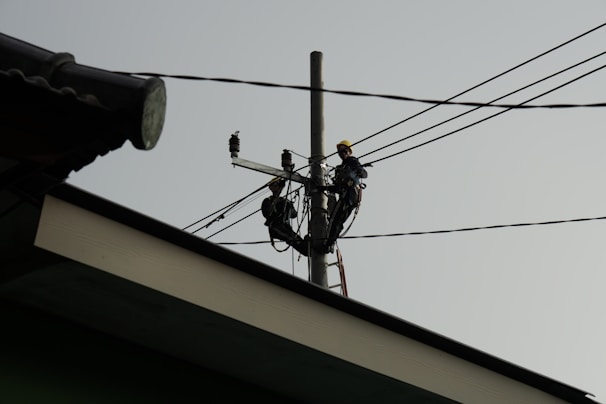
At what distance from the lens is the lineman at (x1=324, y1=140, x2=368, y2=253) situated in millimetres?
12167

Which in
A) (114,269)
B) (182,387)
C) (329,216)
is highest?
(329,216)

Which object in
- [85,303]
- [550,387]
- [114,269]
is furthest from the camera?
[550,387]

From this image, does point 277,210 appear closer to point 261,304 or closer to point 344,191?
point 344,191

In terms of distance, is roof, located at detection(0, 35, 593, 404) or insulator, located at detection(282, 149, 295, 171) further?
insulator, located at detection(282, 149, 295, 171)

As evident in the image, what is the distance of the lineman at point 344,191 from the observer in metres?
12.2

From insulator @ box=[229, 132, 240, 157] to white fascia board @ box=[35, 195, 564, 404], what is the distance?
24.6ft

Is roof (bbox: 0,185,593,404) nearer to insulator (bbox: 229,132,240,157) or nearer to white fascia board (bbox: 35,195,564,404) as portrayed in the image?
white fascia board (bbox: 35,195,564,404)

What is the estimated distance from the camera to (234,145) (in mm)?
13047

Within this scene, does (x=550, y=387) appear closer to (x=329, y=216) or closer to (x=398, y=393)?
(x=398, y=393)

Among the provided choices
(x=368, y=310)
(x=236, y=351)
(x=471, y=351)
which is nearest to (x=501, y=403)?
(x=471, y=351)

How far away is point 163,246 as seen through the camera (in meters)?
4.80

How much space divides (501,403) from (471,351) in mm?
457

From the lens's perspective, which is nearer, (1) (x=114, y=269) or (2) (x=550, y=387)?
(1) (x=114, y=269)

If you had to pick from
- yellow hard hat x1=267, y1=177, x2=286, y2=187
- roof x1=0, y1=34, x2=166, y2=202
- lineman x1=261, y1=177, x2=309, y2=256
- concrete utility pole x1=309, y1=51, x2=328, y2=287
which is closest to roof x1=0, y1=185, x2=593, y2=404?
roof x1=0, y1=34, x2=166, y2=202
